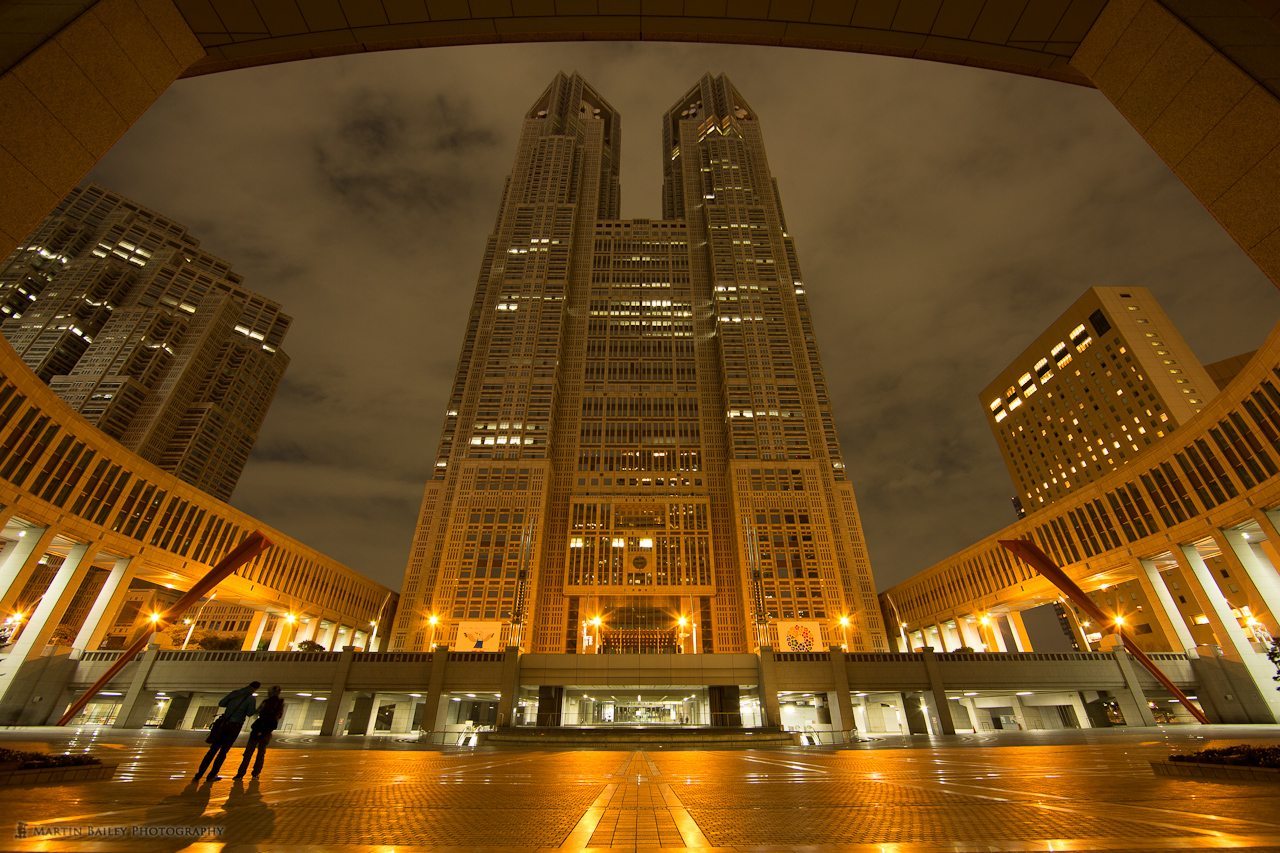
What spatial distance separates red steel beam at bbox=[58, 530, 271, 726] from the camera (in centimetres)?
3369

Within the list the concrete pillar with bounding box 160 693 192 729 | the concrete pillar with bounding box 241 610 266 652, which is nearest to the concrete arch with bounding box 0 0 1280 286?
the concrete pillar with bounding box 160 693 192 729

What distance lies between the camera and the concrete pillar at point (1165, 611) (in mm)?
41375

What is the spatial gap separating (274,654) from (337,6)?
4433 centimetres

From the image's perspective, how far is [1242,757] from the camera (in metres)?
7.56

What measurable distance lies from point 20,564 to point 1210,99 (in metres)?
58.3

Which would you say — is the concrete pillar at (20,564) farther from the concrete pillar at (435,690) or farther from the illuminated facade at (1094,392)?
the illuminated facade at (1094,392)

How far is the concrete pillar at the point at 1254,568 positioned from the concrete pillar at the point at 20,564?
82.1 m

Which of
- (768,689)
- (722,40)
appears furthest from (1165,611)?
(722,40)

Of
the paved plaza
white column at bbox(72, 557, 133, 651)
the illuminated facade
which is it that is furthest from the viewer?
the illuminated facade

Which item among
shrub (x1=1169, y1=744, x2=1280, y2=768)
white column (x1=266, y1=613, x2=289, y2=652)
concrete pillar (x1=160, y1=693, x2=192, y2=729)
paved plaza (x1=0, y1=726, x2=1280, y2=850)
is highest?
white column (x1=266, y1=613, x2=289, y2=652)

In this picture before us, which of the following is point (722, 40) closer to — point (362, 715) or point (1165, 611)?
point (362, 715)

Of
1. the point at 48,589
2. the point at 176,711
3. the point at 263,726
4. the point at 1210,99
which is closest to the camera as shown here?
the point at 1210,99

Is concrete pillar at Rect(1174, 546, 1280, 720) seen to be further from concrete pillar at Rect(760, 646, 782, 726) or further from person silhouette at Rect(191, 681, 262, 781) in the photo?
person silhouette at Rect(191, 681, 262, 781)

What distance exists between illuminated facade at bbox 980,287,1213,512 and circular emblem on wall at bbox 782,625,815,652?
58.2m
